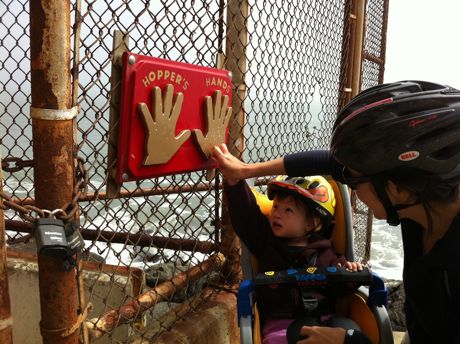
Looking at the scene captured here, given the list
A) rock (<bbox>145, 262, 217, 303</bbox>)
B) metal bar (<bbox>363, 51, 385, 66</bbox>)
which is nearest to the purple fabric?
rock (<bbox>145, 262, 217, 303</bbox>)

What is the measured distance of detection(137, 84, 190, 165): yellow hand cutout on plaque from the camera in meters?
1.71

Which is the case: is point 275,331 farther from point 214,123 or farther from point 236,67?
point 236,67

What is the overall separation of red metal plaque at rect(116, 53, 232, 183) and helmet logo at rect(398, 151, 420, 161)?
94cm

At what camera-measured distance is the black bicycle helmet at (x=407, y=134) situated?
1.54m

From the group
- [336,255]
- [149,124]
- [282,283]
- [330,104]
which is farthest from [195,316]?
[330,104]

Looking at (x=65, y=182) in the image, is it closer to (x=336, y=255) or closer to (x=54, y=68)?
(x=54, y=68)

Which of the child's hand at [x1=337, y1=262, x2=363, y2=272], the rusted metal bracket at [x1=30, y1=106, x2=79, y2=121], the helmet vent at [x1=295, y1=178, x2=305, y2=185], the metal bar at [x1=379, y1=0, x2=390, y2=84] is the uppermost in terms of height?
the metal bar at [x1=379, y1=0, x2=390, y2=84]

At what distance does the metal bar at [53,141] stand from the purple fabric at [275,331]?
45.2 inches

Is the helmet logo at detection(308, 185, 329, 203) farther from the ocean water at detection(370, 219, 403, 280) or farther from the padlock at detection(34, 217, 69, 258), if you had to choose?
the ocean water at detection(370, 219, 403, 280)

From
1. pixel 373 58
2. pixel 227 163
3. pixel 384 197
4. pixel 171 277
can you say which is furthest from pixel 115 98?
pixel 373 58

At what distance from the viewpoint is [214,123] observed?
2199 mm

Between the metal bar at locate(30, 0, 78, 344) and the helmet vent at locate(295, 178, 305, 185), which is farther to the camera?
the helmet vent at locate(295, 178, 305, 185)

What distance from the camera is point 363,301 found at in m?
2.36

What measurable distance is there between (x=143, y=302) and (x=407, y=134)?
5.19 feet
